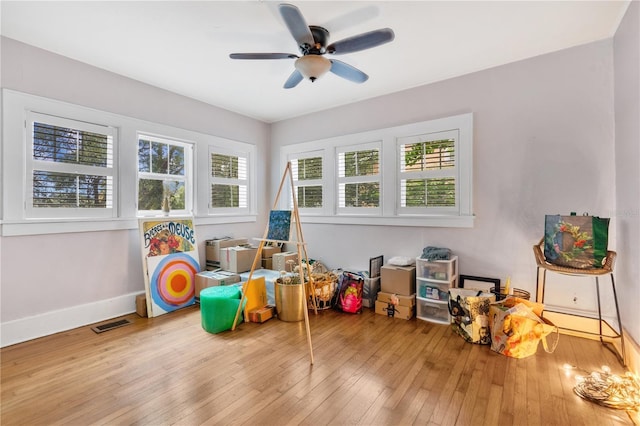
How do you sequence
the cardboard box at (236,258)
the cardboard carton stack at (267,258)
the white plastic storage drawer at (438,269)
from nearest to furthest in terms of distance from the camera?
the white plastic storage drawer at (438,269), the cardboard box at (236,258), the cardboard carton stack at (267,258)

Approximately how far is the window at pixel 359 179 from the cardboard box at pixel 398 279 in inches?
35.0

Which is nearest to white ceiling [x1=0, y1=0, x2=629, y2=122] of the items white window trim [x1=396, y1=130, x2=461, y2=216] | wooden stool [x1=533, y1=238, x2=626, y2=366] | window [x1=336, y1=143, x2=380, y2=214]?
white window trim [x1=396, y1=130, x2=461, y2=216]

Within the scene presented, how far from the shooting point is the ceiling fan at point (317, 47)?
2.05 m

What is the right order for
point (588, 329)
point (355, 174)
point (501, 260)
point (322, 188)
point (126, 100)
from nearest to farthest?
1. point (588, 329)
2. point (501, 260)
3. point (126, 100)
4. point (355, 174)
5. point (322, 188)

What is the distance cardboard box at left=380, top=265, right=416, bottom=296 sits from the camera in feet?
10.7

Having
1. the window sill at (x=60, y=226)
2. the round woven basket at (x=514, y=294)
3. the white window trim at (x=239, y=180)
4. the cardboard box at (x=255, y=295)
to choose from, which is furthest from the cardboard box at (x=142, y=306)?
the round woven basket at (x=514, y=294)

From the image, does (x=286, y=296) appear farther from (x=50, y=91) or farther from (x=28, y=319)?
(x=50, y=91)

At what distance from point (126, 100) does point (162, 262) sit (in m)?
1.91

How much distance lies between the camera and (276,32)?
8.19 ft

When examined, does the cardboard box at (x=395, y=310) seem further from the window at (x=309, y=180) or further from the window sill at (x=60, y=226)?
the window sill at (x=60, y=226)

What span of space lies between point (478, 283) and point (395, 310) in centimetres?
94

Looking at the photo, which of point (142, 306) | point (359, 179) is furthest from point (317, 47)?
point (142, 306)

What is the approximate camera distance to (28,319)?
8.84ft

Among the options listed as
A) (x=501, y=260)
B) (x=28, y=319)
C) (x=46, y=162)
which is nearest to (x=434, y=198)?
(x=501, y=260)
